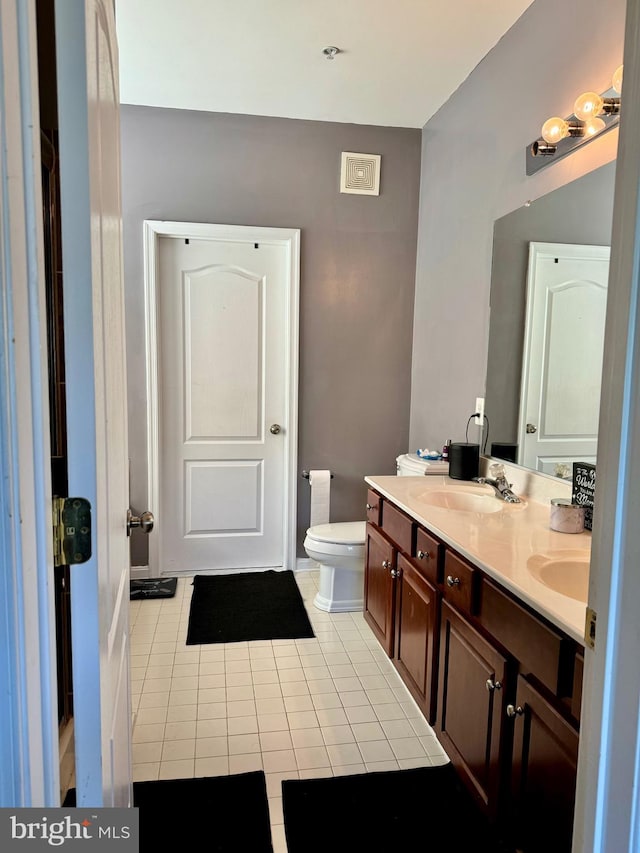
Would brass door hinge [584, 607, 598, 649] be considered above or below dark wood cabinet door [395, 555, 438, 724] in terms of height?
above

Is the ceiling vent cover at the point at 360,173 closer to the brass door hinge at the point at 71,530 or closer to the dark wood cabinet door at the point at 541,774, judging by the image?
the dark wood cabinet door at the point at 541,774

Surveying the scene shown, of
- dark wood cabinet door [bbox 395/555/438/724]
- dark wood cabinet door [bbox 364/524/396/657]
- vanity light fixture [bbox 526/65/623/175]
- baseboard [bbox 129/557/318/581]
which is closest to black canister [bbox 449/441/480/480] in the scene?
dark wood cabinet door [bbox 364/524/396/657]

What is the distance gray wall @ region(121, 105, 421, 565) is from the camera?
324cm

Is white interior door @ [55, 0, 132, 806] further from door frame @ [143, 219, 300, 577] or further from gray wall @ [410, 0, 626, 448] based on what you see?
door frame @ [143, 219, 300, 577]

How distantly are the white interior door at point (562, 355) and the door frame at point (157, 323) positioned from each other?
1.56 metres

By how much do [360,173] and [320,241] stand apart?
0.48 metres

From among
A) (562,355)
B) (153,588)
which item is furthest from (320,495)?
(562,355)

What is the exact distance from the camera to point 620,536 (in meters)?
0.70

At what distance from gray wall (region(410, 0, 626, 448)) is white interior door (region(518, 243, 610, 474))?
0.31 metres

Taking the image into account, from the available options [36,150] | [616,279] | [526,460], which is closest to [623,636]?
[616,279]

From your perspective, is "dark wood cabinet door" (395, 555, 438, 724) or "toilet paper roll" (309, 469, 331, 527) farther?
"toilet paper roll" (309, 469, 331, 527)

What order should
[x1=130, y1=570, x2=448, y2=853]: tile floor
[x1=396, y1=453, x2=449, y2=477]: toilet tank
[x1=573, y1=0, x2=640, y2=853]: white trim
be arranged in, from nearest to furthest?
[x1=573, y1=0, x2=640, y2=853]: white trim, [x1=130, y1=570, x2=448, y2=853]: tile floor, [x1=396, y1=453, x2=449, y2=477]: toilet tank

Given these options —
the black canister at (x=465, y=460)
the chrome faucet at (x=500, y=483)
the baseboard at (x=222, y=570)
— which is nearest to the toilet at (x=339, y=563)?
the baseboard at (x=222, y=570)

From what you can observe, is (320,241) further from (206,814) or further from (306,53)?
(206,814)
